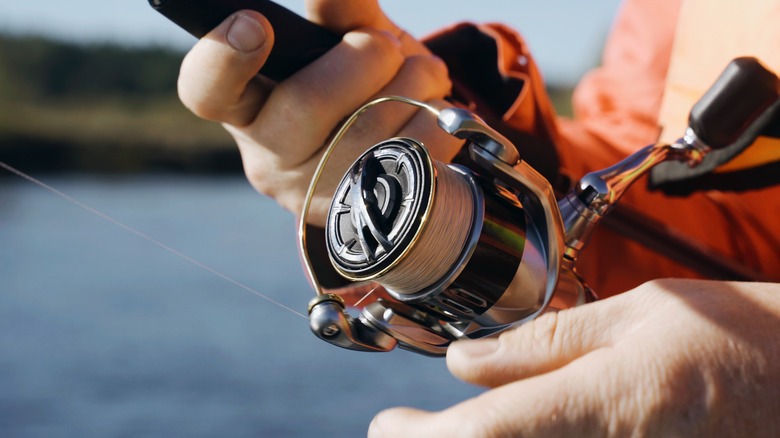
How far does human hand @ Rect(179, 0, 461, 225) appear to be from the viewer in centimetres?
112

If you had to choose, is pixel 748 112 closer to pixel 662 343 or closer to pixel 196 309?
pixel 662 343

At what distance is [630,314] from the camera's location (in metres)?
0.89

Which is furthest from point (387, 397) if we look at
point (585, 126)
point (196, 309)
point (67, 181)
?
point (67, 181)

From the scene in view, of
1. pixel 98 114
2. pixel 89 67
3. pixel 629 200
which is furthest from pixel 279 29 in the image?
pixel 89 67

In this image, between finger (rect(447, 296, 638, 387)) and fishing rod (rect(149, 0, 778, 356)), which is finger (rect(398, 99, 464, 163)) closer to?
fishing rod (rect(149, 0, 778, 356))

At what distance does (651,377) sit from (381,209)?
302 mm

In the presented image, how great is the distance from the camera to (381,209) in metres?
0.93

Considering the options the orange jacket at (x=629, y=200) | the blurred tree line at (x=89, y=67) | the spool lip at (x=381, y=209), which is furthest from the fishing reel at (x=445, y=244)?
the blurred tree line at (x=89, y=67)

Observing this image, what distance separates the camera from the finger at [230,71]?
43.3 inches

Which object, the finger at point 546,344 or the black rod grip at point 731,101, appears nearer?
the finger at point 546,344

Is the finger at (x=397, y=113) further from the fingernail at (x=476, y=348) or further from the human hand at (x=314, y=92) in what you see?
the fingernail at (x=476, y=348)

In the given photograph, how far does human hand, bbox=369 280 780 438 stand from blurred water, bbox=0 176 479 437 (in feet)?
9.85

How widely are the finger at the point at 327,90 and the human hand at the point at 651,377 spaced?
45 centimetres

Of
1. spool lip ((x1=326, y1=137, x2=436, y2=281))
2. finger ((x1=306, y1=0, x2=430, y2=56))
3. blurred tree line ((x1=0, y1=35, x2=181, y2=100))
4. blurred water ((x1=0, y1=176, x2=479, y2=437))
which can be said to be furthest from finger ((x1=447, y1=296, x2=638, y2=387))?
blurred tree line ((x1=0, y1=35, x2=181, y2=100))
